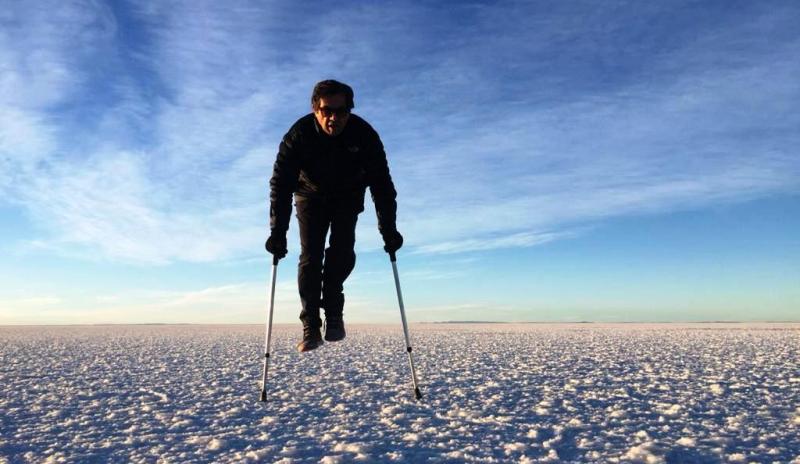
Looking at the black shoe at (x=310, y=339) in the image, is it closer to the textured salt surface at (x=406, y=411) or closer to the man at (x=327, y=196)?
the man at (x=327, y=196)

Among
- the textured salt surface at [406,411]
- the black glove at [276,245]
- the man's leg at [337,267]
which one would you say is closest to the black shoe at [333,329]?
the man's leg at [337,267]

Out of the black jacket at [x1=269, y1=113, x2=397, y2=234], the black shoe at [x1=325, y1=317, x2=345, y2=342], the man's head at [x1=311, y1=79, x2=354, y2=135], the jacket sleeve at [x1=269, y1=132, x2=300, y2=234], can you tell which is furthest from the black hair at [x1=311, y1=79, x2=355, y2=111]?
the black shoe at [x1=325, y1=317, x2=345, y2=342]

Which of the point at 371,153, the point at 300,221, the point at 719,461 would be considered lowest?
the point at 719,461

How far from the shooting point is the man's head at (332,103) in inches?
162

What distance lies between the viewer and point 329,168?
4469 mm

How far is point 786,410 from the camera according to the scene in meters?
3.75

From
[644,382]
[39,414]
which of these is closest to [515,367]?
[644,382]

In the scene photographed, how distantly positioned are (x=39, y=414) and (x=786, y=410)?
495 cm

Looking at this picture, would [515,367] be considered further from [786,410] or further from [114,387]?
[114,387]

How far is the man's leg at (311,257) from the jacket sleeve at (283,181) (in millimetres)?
195

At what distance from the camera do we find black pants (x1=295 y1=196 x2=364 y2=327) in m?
4.58

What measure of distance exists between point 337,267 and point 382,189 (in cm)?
74

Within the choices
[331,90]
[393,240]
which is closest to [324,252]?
[393,240]

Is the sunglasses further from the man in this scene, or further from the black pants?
the black pants
